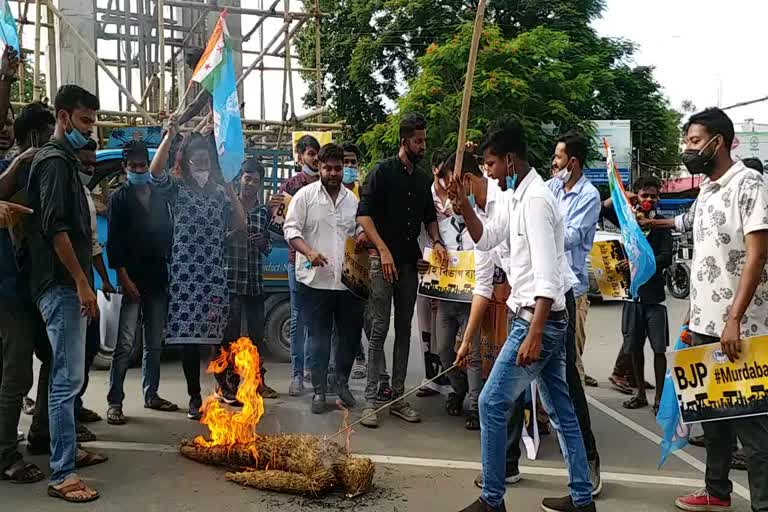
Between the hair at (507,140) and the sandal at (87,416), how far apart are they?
367 cm

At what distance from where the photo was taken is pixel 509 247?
12.2 ft

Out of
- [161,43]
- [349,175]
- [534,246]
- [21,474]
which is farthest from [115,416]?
[161,43]

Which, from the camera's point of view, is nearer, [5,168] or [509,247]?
[509,247]

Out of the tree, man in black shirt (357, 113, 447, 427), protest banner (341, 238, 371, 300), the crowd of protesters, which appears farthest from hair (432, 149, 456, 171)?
the tree

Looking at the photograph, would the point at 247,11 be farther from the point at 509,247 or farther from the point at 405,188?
the point at 509,247

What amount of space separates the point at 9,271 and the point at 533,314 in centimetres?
307

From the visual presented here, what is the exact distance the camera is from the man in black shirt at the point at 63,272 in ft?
12.2

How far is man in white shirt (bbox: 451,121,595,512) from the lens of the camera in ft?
10.9

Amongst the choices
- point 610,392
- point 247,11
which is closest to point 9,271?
point 610,392

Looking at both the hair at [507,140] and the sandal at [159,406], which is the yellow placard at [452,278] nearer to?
the hair at [507,140]

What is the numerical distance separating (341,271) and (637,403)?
2.84m

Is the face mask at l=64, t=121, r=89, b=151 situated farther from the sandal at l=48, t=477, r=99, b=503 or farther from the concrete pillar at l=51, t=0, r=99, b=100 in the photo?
the concrete pillar at l=51, t=0, r=99, b=100

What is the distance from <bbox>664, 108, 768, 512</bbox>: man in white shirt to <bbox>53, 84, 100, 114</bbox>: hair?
3.34m

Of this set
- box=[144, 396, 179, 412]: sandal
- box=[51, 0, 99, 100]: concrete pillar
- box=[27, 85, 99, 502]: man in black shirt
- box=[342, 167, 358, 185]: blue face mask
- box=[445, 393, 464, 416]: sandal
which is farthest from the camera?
box=[51, 0, 99, 100]: concrete pillar
